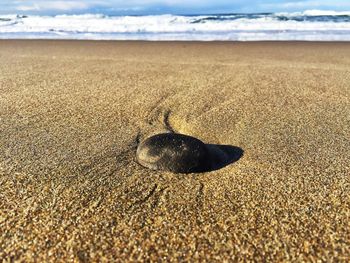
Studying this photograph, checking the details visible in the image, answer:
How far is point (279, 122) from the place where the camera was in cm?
298

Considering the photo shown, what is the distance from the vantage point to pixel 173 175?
6.85ft

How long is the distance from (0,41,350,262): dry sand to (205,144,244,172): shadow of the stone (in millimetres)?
55

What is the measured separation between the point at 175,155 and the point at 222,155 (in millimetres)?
336

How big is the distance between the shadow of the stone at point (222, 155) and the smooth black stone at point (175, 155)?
0.18ft

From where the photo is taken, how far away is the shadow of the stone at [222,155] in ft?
7.25

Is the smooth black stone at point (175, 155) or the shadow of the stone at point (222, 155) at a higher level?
the smooth black stone at point (175, 155)

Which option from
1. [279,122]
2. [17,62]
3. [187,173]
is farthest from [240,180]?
[17,62]

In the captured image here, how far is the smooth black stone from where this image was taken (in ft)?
6.97

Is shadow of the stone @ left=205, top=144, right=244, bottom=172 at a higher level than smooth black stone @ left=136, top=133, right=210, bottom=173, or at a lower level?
lower

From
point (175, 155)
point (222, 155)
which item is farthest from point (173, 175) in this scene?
point (222, 155)

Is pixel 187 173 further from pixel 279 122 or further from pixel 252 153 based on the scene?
pixel 279 122

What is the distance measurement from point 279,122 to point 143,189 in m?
1.46

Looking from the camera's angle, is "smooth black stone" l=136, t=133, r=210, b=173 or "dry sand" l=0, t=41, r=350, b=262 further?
"smooth black stone" l=136, t=133, r=210, b=173

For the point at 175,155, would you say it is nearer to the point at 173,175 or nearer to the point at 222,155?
the point at 173,175
